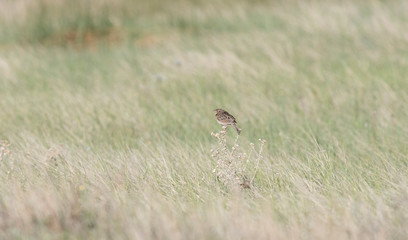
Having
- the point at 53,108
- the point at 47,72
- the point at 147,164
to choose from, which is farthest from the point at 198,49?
the point at 147,164

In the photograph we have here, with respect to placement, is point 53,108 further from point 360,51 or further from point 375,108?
point 360,51

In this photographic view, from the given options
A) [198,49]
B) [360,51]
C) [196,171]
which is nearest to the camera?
[196,171]

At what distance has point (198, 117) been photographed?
23.7ft

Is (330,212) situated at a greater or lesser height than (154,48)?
lesser

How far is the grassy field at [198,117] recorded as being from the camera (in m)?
4.14

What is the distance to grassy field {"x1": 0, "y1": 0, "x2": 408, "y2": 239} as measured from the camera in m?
4.14

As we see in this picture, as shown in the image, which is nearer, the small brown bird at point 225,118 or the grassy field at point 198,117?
the grassy field at point 198,117

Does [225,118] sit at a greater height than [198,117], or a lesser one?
lesser

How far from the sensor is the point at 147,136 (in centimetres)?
670

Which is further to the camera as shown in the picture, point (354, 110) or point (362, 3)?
point (362, 3)

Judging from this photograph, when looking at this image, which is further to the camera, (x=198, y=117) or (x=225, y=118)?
(x=198, y=117)

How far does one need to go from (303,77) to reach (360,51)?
1.65 meters

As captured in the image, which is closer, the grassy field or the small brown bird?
the grassy field

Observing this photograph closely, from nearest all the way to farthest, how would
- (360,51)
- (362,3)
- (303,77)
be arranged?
(303,77)
(360,51)
(362,3)
